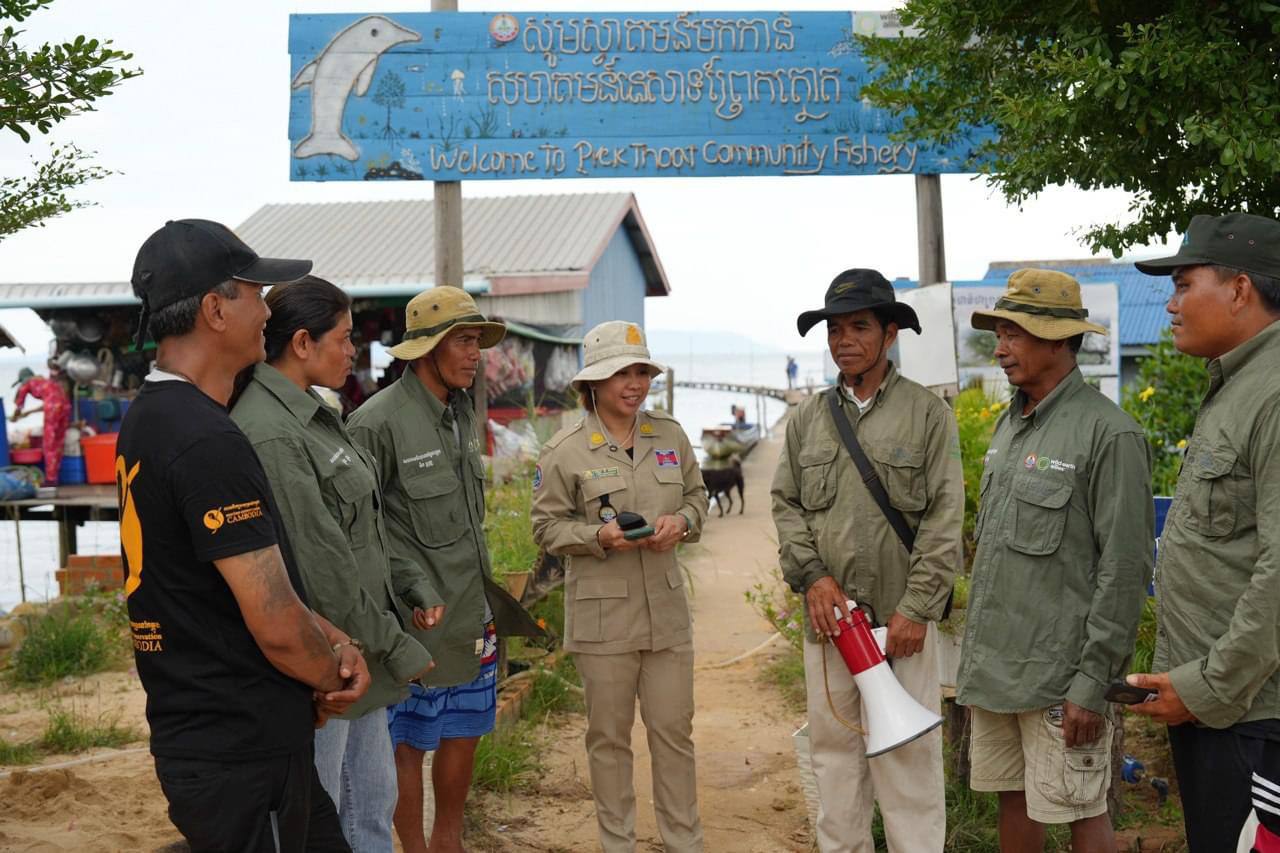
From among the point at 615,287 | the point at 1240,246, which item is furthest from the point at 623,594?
the point at 615,287

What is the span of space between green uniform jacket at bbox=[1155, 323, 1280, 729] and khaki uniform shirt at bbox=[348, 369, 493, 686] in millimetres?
2238

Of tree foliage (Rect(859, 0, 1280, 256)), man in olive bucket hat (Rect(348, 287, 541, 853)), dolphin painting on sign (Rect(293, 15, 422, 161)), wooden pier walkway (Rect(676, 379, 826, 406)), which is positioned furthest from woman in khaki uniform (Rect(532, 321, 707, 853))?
wooden pier walkway (Rect(676, 379, 826, 406))

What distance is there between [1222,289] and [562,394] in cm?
1491

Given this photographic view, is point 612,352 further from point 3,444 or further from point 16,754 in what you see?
point 3,444

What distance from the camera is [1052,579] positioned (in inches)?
144

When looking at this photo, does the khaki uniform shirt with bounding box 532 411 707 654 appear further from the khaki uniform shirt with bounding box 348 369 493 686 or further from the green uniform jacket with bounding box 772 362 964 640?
the green uniform jacket with bounding box 772 362 964 640

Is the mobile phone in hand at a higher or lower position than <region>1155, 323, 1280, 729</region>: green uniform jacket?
lower

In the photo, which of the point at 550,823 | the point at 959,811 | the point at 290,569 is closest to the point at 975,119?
the point at 959,811

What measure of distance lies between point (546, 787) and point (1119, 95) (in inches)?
151

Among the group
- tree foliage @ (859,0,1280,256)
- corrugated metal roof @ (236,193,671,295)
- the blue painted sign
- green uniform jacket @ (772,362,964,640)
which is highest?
corrugated metal roof @ (236,193,671,295)

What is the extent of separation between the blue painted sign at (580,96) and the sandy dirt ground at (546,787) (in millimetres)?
3170

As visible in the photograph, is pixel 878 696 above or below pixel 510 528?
below

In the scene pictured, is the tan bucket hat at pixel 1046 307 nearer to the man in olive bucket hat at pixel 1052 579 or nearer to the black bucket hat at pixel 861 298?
the man in olive bucket hat at pixel 1052 579

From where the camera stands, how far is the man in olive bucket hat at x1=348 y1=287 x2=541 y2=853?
4230mm
